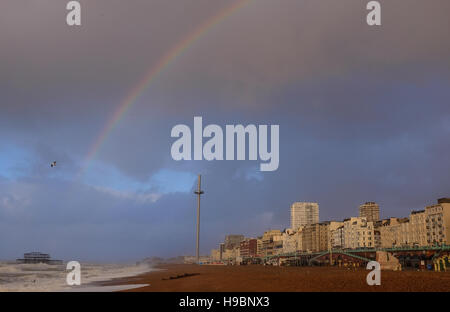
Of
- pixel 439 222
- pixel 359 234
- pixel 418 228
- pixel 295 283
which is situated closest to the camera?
pixel 295 283

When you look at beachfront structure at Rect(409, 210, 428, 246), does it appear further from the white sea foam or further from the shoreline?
the white sea foam

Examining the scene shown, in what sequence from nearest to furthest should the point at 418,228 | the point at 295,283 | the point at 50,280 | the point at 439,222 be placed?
the point at 295,283 < the point at 50,280 < the point at 439,222 < the point at 418,228

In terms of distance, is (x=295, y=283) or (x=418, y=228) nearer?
(x=295, y=283)

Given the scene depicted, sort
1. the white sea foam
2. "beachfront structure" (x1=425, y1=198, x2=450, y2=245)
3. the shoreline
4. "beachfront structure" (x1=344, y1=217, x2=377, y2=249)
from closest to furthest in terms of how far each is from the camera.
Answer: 1. the shoreline
2. the white sea foam
3. "beachfront structure" (x1=425, y1=198, x2=450, y2=245)
4. "beachfront structure" (x1=344, y1=217, x2=377, y2=249)

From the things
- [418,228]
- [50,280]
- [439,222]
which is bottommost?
[50,280]

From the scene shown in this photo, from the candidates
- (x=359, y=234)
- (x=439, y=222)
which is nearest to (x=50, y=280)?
(x=439, y=222)

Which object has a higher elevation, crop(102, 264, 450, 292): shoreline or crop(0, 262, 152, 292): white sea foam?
crop(102, 264, 450, 292): shoreline

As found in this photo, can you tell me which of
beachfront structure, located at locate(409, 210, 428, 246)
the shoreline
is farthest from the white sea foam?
beachfront structure, located at locate(409, 210, 428, 246)

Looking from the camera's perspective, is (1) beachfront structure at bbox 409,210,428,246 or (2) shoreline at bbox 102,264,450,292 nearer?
(2) shoreline at bbox 102,264,450,292

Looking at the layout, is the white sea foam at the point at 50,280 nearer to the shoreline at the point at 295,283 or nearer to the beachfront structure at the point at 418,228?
the shoreline at the point at 295,283

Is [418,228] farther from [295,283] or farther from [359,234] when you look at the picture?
[295,283]

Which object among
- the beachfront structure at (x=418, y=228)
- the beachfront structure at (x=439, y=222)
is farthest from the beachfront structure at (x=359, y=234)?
the beachfront structure at (x=439, y=222)
